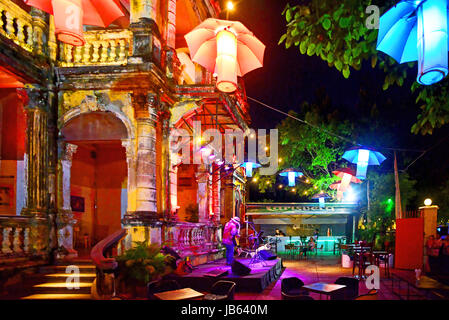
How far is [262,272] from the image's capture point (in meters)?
11.0

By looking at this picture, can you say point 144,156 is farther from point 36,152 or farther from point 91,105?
point 36,152

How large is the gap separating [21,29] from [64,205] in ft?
16.1

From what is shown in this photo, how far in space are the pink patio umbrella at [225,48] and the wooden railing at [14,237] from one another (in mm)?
6214

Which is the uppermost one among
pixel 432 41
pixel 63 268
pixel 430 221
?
pixel 432 41

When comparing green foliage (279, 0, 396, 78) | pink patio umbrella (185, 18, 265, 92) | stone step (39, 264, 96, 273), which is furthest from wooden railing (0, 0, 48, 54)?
green foliage (279, 0, 396, 78)

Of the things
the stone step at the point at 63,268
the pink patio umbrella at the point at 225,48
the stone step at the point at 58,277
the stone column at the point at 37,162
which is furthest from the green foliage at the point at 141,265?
the pink patio umbrella at the point at 225,48

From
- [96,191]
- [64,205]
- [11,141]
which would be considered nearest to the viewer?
[64,205]

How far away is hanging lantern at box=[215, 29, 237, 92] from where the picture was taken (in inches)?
238

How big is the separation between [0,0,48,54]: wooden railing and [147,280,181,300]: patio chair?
7.10 meters

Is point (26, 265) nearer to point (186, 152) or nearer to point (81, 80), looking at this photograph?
point (81, 80)

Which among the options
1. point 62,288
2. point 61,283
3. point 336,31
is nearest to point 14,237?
point 61,283

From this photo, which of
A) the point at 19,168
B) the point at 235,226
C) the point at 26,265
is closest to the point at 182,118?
the point at 235,226

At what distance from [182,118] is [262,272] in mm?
5584

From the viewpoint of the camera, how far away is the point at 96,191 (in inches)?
611
